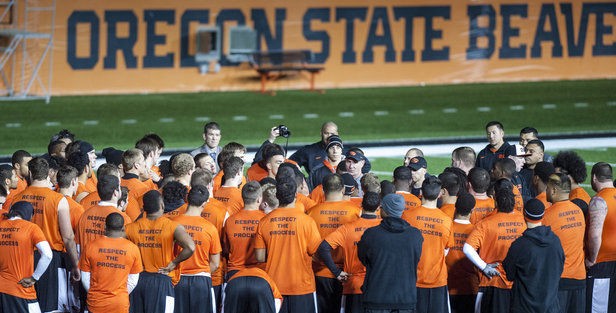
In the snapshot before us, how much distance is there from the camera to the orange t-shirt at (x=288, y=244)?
926 centimetres

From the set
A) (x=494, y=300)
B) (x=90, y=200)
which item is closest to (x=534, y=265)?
(x=494, y=300)

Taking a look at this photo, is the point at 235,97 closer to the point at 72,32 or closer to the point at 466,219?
the point at 72,32

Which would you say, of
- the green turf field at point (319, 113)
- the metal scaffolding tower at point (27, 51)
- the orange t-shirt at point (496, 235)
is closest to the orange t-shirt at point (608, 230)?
the orange t-shirt at point (496, 235)

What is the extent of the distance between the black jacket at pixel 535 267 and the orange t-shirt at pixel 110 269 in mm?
3032

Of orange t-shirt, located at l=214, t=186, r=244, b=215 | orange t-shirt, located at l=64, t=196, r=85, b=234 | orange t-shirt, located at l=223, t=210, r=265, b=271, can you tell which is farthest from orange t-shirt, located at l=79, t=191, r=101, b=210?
orange t-shirt, located at l=223, t=210, r=265, b=271

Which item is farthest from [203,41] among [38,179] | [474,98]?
[38,179]

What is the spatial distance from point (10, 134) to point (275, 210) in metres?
14.6

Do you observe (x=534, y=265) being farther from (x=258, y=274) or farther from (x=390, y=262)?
(x=258, y=274)

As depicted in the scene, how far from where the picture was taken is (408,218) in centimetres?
945

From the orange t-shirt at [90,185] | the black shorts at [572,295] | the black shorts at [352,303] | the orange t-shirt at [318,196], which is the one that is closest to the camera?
the black shorts at [352,303]

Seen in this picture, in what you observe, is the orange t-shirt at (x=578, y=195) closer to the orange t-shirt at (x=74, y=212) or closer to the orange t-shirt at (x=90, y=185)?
the orange t-shirt at (x=74, y=212)

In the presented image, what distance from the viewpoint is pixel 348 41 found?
96.2ft

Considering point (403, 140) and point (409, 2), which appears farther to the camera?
point (409, 2)

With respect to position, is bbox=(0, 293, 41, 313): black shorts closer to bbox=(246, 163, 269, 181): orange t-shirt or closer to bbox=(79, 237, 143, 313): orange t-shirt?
bbox=(79, 237, 143, 313): orange t-shirt
